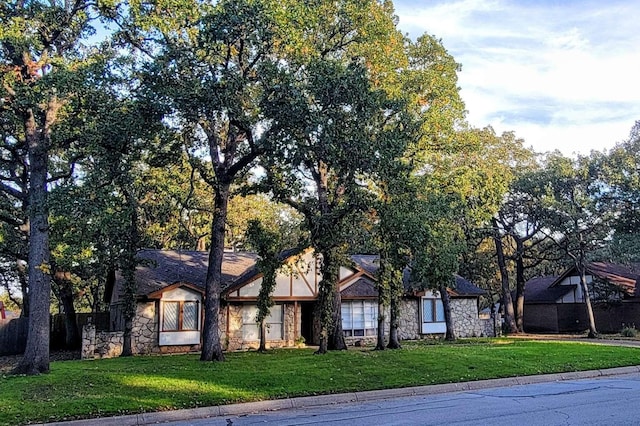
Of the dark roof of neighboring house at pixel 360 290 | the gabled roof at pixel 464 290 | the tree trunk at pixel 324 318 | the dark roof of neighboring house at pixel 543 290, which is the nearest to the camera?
the tree trunk at pixel 324 318

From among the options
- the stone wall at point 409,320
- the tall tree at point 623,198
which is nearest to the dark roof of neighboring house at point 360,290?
the stone wall at point 409,320

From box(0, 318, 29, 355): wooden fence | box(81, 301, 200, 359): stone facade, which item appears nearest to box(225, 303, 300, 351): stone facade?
box(81, 301, 200, 359): stone facade

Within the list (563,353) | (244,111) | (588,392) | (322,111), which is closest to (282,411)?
(588,392)

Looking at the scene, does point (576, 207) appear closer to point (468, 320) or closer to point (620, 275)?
point (468, 320)

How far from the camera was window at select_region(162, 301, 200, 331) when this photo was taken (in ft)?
82.5

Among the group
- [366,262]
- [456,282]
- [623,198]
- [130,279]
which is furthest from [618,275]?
[130,279]

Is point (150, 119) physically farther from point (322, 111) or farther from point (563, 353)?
point (563, 353)

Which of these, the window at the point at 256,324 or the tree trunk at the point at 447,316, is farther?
the tree trunk at the point at 447,316

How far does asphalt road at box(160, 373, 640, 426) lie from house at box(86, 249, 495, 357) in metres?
11.0

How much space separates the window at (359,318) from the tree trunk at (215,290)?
11.9 m

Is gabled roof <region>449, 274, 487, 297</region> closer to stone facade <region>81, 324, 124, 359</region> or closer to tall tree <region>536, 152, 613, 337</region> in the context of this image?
tall tree <region>536, 152, 613, 337</region>

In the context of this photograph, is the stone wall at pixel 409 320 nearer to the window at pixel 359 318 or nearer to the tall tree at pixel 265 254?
the window at pixel 359 318

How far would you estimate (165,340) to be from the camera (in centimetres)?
2488

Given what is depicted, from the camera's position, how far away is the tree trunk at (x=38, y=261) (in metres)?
14.6
